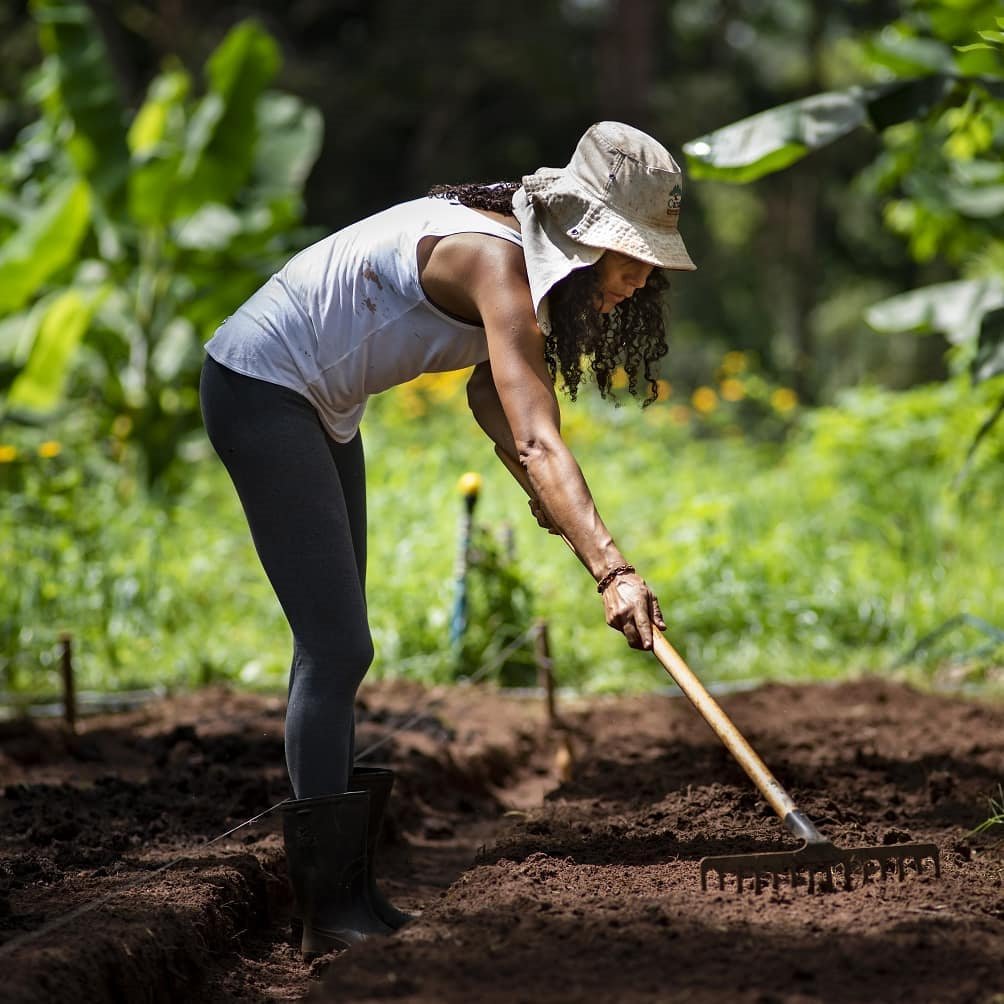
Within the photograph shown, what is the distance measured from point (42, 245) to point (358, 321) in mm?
5730

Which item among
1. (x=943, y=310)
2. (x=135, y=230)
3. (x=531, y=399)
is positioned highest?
(x=135, y=230)

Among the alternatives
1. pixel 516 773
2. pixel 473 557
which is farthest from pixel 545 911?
pixel 473 557

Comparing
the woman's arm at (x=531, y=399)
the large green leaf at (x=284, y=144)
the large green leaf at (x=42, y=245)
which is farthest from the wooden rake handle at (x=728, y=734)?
the large green leaf at (x=284, y=144)

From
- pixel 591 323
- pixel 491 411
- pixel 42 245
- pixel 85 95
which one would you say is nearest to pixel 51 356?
pixel 42 245

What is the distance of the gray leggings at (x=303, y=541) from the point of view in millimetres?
2994

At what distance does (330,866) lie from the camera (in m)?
3.09

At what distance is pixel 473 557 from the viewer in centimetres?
592

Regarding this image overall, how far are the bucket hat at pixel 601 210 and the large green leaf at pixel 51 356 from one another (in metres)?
5.88

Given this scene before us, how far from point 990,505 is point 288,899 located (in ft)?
16.1

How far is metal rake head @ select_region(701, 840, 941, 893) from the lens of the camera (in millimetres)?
2867

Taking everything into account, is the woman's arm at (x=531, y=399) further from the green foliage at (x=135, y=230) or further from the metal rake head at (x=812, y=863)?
the green foliage at (x=135, y=230)

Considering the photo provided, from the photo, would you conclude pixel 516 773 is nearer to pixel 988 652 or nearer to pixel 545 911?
pixel 988 652

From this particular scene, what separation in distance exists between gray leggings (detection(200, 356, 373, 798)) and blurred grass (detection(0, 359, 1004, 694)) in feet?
9.45

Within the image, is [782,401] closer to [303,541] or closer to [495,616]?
[495,616]
